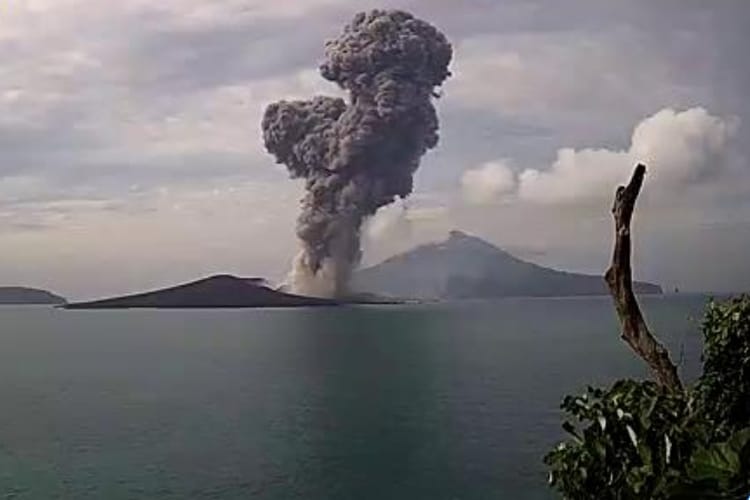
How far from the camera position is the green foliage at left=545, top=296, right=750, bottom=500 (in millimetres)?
1736

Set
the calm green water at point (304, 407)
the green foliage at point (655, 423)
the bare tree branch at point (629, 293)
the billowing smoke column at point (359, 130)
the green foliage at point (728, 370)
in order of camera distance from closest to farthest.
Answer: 1. the green foliage at point (655, 423)
2. the green foliage at point (728, 370)
3. the bare tree branch at point (629, 293)
4. the calm green water at point (304, 407)
5. the billowing smoke column at point (359, 130)

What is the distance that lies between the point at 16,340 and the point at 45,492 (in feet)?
62.7

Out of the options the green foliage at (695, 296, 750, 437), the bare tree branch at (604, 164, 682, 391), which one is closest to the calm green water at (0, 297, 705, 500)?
the bare tree branch at (604, 164, 682, 391)

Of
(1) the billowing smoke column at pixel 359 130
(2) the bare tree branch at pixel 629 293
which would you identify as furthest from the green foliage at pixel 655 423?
(1) the billowing smoke column at pixel 359 130

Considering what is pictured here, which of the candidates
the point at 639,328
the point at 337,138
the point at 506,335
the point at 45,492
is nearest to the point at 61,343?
the point at 337,138

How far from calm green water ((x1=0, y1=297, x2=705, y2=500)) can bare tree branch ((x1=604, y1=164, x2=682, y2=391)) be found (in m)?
1.29

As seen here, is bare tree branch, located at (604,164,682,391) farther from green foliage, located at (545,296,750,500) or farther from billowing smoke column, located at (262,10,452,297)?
A: billowing smoke column, located at (262,10,452,297)

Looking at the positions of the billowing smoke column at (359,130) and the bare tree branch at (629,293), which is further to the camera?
the billowing smoke column at (359,130)

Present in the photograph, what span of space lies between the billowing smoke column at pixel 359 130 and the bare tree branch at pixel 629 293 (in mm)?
19869

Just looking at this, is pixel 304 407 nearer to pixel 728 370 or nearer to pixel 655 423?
pixel 728 370

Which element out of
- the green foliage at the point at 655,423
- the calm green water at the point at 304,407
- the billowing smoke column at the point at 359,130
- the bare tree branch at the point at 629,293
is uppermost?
the billowing smoke column at the point at 359,130

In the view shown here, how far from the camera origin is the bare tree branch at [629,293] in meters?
2.26

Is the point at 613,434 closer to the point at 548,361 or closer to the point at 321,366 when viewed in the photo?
the point at 548,361

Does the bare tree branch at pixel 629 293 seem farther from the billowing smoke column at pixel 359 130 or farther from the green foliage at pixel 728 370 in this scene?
the billowing smoke column at pixel 359 130
